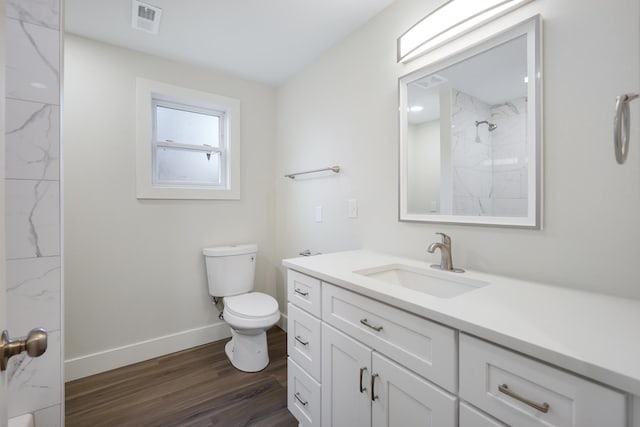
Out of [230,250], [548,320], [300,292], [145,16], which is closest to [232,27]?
[145,16]

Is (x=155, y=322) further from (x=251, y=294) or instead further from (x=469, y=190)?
(x=469, y=190)

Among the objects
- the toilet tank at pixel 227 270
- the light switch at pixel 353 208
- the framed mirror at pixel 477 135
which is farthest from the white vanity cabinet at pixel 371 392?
the toilet tank at pixel 227 270

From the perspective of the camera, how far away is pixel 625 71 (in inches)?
34.5

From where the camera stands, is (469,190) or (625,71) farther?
(469,190)

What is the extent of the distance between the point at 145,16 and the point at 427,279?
2.18 m

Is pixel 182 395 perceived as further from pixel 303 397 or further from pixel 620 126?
pixel 620 126

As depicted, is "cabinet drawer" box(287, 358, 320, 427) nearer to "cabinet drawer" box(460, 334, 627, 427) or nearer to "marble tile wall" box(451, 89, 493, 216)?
"cabinet drawer" box(460, 334, 627, 427)

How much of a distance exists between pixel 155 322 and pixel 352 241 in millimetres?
A: 1654

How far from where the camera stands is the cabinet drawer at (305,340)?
131cm

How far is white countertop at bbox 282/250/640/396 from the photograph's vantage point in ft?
1.80

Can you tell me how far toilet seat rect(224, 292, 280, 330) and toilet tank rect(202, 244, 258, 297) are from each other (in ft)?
0.49

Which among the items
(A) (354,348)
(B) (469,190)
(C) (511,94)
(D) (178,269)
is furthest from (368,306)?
(D) (178,269)

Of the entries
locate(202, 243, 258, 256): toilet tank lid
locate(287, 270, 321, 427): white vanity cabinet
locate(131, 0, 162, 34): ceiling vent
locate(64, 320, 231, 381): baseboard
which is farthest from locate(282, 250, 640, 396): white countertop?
locate(131, 0, 162, 34): ceiling vent

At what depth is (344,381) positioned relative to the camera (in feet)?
3.76
